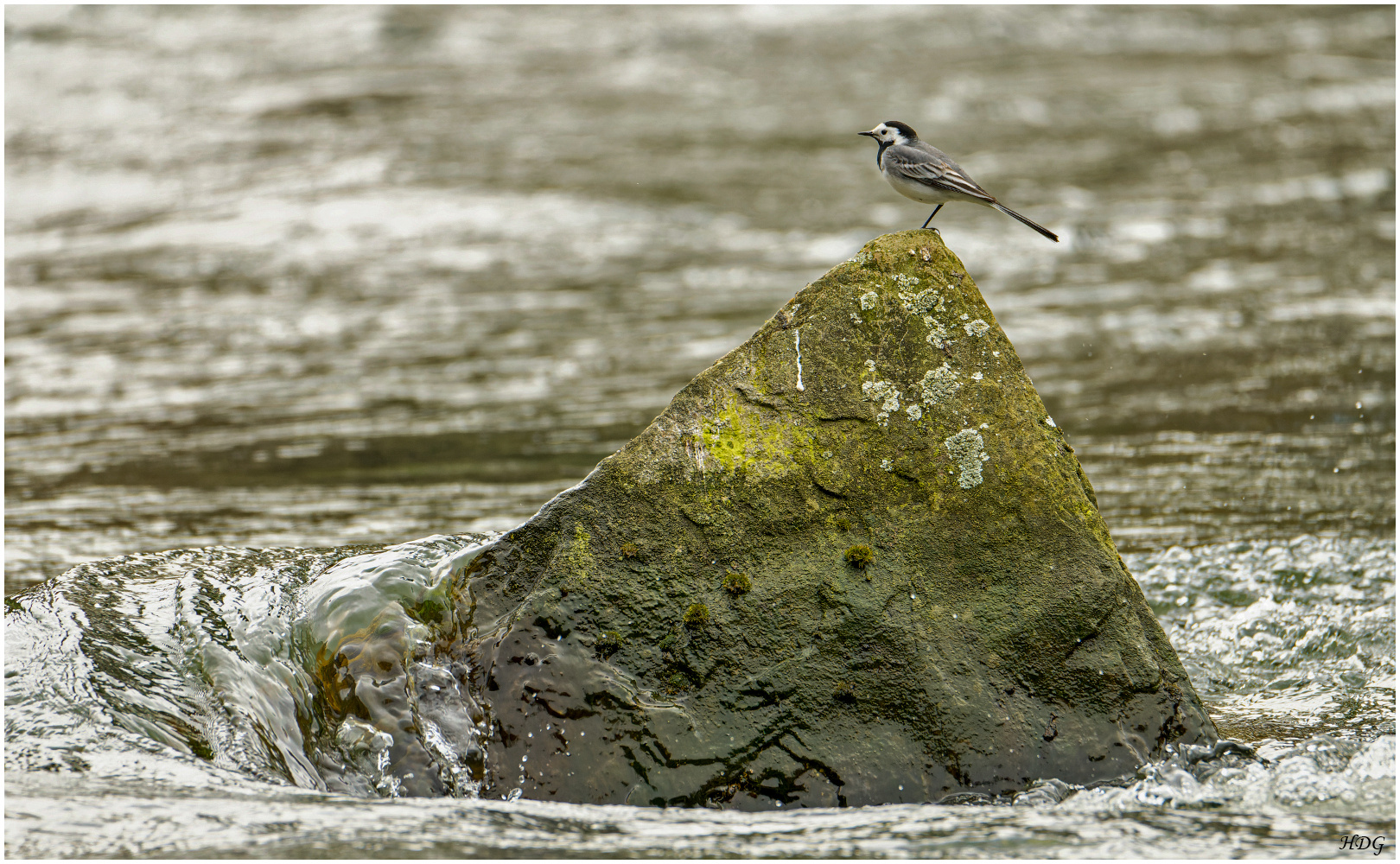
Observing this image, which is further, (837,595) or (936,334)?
(936,334)

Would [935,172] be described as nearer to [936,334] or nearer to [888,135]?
[888,135]

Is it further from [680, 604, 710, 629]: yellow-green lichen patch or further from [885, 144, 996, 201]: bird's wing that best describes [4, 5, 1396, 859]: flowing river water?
[885, 144, 996, 201]: bird's wing

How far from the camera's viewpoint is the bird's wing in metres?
5.36

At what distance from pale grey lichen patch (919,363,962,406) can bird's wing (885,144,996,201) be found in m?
0.90

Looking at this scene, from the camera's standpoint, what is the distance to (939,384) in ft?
16.0

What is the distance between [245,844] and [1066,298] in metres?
11.1

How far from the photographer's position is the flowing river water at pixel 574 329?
14.4ft

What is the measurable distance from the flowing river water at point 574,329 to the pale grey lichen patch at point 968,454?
1177 millimetres

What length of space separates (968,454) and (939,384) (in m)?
0.29

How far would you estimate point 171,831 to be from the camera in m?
3.89

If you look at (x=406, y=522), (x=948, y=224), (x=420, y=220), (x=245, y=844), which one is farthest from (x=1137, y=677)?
(x=420, y=220)

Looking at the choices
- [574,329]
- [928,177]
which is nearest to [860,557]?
[928,177]

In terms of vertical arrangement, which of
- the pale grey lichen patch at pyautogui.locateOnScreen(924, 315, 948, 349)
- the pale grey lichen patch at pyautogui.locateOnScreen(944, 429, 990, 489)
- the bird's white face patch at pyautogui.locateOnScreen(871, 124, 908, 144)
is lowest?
the pale grey lichen patch at pyautogui.locateOnScreen(944, 429, 990, 489)

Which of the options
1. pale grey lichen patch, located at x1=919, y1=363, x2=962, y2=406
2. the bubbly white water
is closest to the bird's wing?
pale grey lichen patch, located at x1=919, y1=363, x2=962, y2=406
